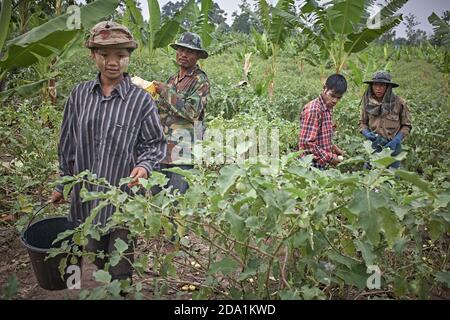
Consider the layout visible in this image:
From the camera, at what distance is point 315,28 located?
259 inches

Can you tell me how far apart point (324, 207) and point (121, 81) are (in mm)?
1361

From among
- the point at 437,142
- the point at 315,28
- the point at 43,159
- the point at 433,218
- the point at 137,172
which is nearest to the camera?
the point at 433,218

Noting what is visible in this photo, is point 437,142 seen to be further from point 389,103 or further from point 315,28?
point 315,28

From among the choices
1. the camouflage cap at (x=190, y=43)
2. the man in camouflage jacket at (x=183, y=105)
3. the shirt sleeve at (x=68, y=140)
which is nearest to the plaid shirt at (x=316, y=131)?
the man in camouflage jacket at (x=183, y=105)

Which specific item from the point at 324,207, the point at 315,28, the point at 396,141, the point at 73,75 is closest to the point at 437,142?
the point at 396,141

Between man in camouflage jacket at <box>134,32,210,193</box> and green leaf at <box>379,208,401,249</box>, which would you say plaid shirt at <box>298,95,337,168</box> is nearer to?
man in camouflage jacket at <box>134,32,210,193</box>

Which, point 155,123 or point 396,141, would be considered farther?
point 396,141

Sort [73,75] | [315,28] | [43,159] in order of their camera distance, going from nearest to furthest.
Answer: [43,159] < [315,28] < [73,75]

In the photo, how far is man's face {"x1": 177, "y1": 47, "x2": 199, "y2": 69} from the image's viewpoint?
3170 millimetres

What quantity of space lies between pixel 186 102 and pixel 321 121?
1136 mm

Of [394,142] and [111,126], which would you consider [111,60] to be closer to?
[111,126]

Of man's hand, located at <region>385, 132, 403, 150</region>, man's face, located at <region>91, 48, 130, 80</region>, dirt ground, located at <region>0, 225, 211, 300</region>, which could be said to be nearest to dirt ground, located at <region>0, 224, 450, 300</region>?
dirt ground, located at <region>0, 225, 211, 300</region>

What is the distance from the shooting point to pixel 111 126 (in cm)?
216

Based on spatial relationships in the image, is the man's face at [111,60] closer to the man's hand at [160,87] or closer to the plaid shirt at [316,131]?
the man's hand at [160,87]
